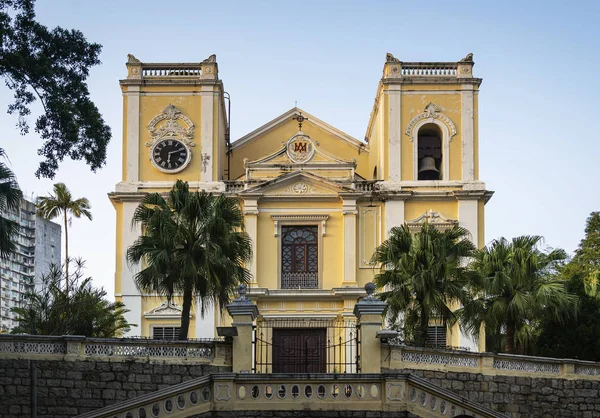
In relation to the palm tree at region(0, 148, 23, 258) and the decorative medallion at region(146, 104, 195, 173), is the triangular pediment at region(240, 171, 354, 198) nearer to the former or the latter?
the decorative medallion at region(146, 104, 195, 173)

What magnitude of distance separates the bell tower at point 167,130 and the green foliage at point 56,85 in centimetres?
1542

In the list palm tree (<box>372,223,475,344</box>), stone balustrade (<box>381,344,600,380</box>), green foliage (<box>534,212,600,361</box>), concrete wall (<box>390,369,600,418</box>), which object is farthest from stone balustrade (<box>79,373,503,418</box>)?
green foliage (<box>534,212,600,361</box>)

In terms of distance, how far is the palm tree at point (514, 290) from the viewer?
31.8 m

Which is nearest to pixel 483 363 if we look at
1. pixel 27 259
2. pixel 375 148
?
pixel 375 148

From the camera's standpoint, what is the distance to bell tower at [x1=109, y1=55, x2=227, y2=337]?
4153 centimetres

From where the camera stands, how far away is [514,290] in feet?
106

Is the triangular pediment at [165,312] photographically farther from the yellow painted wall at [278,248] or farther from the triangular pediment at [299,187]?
the triangular pediment at [299,187]

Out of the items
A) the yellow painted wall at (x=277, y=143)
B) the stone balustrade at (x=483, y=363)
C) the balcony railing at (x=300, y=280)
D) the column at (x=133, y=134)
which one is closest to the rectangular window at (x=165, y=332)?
the balcony railing at (x=300, y=280)

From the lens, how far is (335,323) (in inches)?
1564

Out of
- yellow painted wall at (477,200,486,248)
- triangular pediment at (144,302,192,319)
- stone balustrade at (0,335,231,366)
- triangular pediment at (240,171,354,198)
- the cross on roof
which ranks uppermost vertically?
the cross on roof

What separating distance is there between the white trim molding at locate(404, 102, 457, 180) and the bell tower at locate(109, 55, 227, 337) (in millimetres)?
7209

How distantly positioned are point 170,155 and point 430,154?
31.9 ft

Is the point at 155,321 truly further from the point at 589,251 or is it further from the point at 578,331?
the point at 589,251

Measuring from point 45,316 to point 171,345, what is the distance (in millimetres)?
10511
